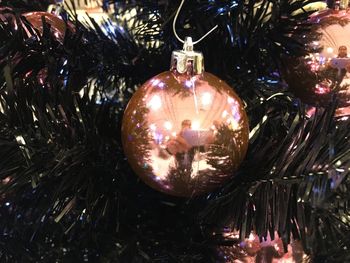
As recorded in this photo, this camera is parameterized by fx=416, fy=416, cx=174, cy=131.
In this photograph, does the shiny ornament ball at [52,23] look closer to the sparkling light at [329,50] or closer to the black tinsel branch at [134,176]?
the black tinsel branch at [134,176]

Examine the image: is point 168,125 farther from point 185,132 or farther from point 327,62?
point 327,62

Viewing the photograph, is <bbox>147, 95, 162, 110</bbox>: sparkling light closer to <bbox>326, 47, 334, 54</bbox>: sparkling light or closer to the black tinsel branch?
the black tinsel branch

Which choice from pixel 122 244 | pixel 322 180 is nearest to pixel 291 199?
pixel 322 180

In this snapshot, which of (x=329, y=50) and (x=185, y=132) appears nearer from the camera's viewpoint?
(x=185, y=132)

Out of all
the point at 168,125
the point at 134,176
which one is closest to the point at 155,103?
the point at 168,125

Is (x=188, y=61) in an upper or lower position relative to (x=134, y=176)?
upper

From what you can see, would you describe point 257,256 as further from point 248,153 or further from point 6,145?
point 6,145

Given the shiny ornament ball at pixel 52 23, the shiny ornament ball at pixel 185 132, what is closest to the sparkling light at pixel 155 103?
the shiny ornament ball at pixel 185 132
